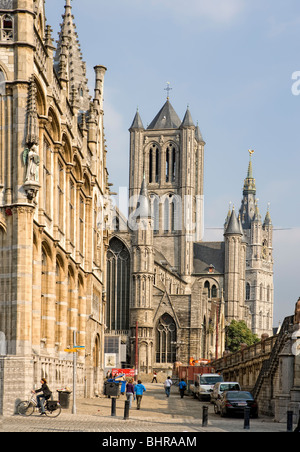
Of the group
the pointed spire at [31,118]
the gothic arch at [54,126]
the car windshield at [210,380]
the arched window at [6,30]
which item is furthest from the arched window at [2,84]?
the car windshield at [210,380]

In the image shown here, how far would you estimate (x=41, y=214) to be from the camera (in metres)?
33.4

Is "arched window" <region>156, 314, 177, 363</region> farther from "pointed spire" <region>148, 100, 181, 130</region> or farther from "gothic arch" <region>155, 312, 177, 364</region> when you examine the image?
"pointed spire" <region>148, 100, 181, 130</region>

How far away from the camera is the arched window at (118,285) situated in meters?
108

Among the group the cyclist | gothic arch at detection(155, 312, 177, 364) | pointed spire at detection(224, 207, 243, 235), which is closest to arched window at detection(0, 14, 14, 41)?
the cyclist

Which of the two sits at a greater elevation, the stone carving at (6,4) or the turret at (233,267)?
the stone carving at (6,4)

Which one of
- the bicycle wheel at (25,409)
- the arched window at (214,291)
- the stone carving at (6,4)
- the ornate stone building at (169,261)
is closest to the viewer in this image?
the bicycle wheel at (25,409)

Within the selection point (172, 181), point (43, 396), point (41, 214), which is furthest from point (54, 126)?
point (172, 181)

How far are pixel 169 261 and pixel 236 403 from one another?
10023 cm

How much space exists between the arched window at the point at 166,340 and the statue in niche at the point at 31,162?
3159 inches

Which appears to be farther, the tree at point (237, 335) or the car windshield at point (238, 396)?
the tree at point (237, 335)

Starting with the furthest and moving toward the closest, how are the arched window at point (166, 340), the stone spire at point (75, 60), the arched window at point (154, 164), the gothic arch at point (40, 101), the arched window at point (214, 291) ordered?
the arched window at point (214, 291), the arched window at point (154, 164), the arched window at point (166, 340), the stone spire at point (75, 60), the gothic arch at point (40, 101)

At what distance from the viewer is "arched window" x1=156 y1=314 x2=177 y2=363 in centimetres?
10862

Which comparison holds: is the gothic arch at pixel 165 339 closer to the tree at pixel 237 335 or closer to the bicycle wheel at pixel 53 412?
the tree at pixel 237 335
